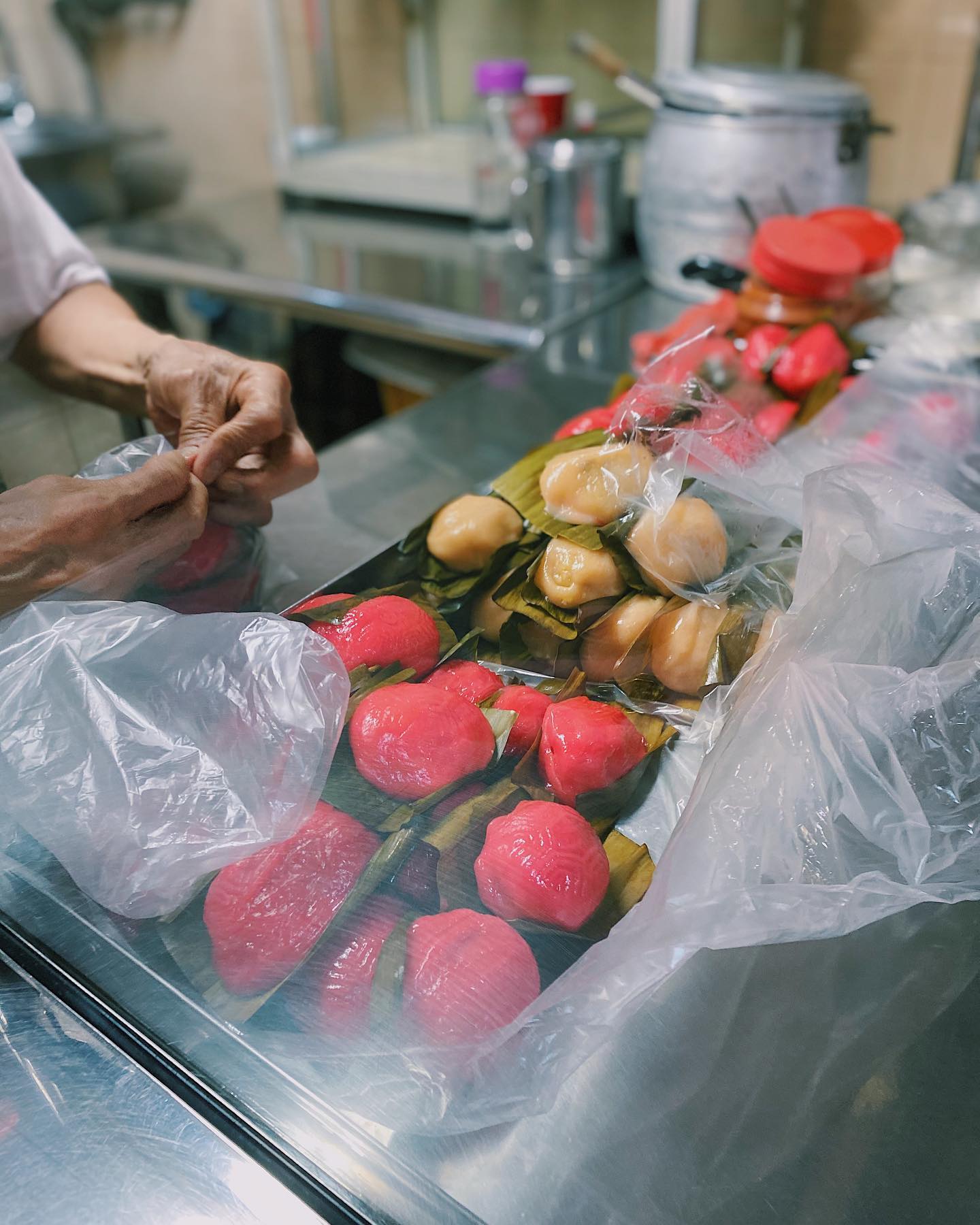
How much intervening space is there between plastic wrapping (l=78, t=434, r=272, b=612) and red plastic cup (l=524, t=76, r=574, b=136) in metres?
1.41

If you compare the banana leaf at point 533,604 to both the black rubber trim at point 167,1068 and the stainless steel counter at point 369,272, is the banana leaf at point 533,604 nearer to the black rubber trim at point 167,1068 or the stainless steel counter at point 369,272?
the black rubber trim at point 167,1068

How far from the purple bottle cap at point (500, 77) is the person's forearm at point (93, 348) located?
1129 mm

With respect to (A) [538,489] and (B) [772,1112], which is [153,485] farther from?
(B) [772,1112]

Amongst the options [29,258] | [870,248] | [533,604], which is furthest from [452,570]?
[870,248]

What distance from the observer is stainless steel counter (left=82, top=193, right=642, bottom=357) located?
4.81 feet

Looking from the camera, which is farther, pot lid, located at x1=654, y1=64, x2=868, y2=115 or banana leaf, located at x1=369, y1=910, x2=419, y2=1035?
pot lid, located at x1=654, y1=64, x2=868, y2=115

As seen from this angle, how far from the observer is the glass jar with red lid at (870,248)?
1.07 metres

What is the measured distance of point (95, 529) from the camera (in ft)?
1.65

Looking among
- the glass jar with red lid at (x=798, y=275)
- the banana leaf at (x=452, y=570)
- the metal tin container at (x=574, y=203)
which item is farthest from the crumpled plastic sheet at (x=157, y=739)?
the metal tin container at (x=574, y=203)

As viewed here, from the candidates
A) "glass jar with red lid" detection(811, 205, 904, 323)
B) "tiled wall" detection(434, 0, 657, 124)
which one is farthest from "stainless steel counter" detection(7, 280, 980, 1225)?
"tiled wall" detection(434, 0, 657, 124)

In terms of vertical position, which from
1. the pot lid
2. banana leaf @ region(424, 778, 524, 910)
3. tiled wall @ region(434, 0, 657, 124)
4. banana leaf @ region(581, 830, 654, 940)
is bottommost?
banana leaf @ region(581, 830, 654, 940)

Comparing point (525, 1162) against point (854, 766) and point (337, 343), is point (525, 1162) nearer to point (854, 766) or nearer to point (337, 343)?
point (854, 766)

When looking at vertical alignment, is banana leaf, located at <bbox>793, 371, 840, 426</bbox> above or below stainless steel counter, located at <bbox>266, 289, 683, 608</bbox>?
above

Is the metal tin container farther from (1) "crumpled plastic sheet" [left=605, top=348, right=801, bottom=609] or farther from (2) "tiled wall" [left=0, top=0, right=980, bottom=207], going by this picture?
(1) "crumpled plastic sheet" [left=605, top=348, right=801, bottom=609]
